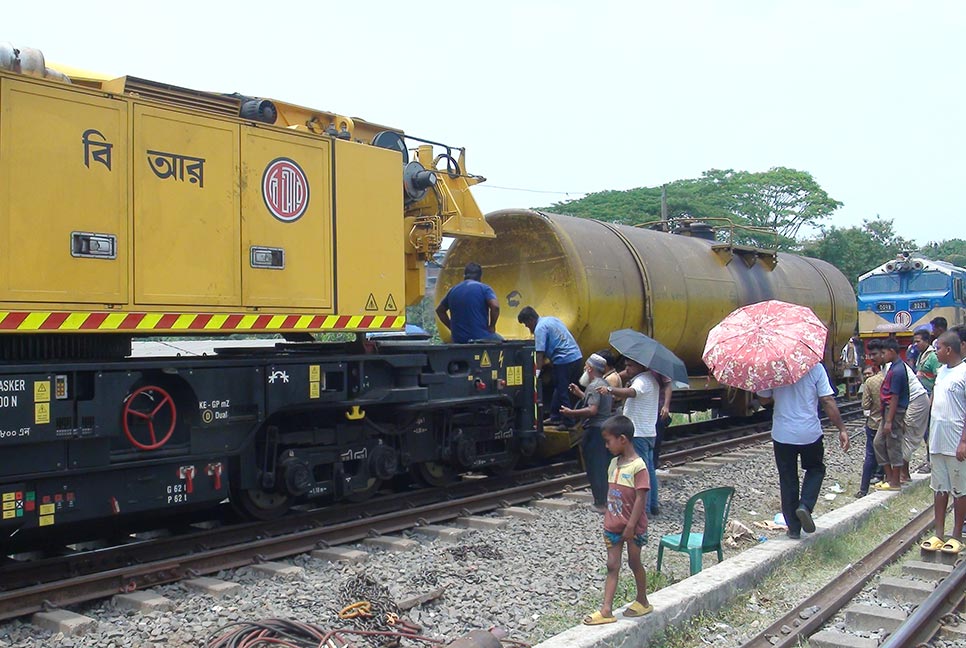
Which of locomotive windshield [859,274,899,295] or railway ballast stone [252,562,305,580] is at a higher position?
locomotive windshield [859,274,899,295]

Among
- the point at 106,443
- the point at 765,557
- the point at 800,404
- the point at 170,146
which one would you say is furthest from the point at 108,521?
the point at 800,404

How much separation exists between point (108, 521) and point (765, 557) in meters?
5.13

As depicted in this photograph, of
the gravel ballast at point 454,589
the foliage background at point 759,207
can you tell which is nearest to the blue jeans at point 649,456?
the gravel ballast at point 454,589

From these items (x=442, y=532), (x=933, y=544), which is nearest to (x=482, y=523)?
(x=442, y=532)

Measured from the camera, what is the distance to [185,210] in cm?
653

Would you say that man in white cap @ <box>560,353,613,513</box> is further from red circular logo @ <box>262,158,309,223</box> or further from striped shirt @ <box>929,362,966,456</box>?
red circular logo @ <box>262,158,309,223</box>

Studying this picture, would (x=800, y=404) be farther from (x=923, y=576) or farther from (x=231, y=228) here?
(x=231, y=228)

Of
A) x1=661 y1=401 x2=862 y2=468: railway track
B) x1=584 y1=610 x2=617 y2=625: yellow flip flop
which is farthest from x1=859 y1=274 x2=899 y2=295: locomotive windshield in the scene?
x1=584 y1=610 x2=617 y2=625: yellow flip flop

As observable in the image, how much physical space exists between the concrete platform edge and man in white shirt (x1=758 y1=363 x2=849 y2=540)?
0.90 ft

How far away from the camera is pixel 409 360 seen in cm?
812

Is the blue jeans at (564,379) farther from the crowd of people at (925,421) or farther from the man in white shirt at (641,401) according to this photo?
the crowd of people at (925,421)

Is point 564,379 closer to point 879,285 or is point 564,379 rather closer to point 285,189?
point 285,189

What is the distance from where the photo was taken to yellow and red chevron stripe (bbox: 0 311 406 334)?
5.63m

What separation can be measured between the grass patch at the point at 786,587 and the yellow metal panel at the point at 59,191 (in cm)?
435
